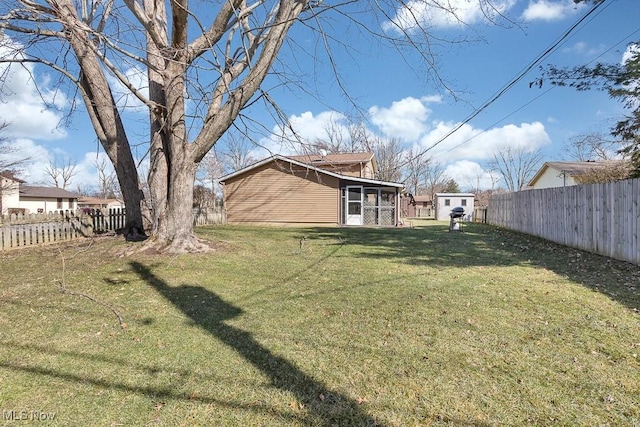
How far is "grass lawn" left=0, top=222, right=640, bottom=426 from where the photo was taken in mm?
2297

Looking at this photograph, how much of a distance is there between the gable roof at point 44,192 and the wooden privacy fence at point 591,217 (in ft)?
167

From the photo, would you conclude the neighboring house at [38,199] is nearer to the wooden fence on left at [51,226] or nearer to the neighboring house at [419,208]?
the wooden fence on left at [51,226]

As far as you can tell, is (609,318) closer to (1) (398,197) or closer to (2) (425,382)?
(2) (425,382)

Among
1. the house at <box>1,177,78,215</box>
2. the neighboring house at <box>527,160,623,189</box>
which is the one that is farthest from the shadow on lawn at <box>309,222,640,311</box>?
the house at <box>1,177,78,215</box>

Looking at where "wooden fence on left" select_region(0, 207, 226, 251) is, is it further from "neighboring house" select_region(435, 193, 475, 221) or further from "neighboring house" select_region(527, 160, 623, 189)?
"neighboring house" select_region(435, 193, 475, 221)

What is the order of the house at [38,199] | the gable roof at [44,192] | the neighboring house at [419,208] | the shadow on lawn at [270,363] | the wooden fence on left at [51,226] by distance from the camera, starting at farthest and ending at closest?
the gable roof at [44,192] → the house at [38,199] → the neighboring house at [419,208] → the wooden fence on left at [51,226] → the shadow on lawn at [270,363]

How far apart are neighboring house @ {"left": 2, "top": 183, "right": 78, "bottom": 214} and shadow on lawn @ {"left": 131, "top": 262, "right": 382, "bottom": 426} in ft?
148

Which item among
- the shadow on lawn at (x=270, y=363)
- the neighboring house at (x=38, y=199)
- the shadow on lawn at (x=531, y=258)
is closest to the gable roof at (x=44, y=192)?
the neighboring house at (x=38, y=199)

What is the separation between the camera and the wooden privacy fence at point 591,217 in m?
6.65

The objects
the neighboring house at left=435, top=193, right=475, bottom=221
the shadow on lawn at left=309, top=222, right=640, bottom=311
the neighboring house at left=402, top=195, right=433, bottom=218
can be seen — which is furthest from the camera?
the neighboring house at left=402, top=195, right=433, bottom=218

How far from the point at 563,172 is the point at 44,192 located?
2206 inches

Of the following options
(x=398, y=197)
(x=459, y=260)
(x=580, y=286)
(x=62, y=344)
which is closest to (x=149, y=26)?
(x=62, y=344)

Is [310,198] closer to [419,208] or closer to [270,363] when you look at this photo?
[270,363]

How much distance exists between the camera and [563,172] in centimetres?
2264
